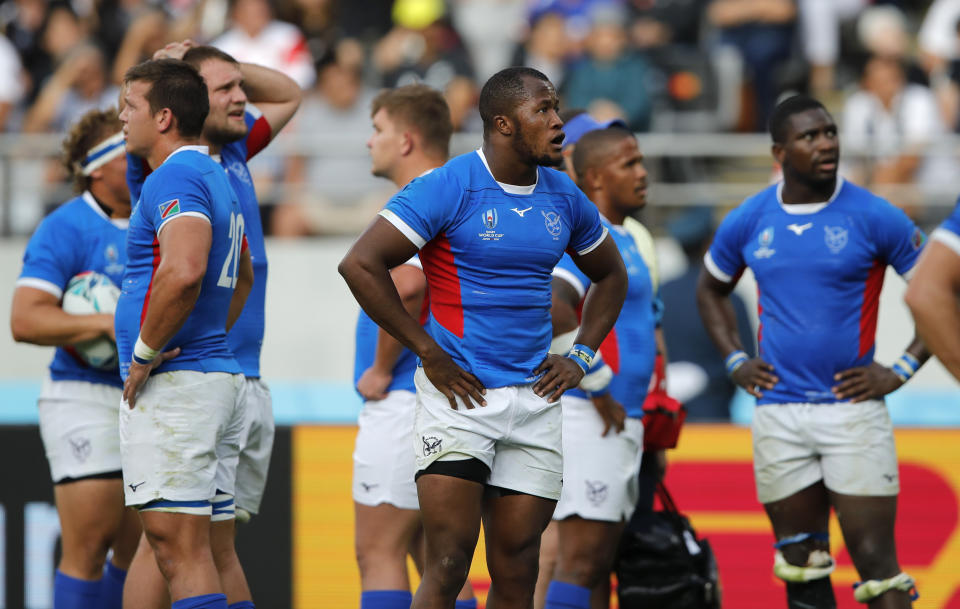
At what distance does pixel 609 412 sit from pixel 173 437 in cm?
200

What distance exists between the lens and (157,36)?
12.5 m

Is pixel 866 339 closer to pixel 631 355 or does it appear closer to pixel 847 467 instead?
pixel 847 467

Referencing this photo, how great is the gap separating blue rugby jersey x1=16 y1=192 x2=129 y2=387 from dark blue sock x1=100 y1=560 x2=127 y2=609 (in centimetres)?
89

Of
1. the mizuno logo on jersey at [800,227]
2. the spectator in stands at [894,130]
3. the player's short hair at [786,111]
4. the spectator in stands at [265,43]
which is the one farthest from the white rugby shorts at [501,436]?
the spectator in stands at [265,43]

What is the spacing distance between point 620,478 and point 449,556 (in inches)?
57.4

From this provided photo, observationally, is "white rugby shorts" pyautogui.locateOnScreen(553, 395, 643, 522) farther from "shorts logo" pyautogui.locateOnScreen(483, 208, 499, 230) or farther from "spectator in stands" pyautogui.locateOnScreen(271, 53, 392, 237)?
"spectator in stands" pyautogui.locateOnScreen(271, 53, 392, 237)

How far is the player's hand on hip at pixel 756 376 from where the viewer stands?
590cm

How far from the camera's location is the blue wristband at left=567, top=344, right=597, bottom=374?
15.9ft

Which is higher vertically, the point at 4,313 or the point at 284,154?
the point at 284,154

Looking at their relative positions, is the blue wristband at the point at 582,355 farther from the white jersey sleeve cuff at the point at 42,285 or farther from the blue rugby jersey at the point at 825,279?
the white jersey sleeve cuff at the point at 42,285

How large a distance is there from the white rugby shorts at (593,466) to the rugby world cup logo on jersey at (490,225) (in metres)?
1.41

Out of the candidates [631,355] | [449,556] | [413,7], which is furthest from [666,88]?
[449,556]

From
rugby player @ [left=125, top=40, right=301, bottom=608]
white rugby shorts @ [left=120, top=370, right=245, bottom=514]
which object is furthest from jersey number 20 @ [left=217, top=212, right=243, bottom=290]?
rugby player @ [left=125, top=40, right=301, bottom=608]

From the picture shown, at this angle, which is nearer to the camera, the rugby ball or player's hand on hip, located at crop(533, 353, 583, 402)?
player's hand on hip, located at crop(533, 353, 583, 402)
